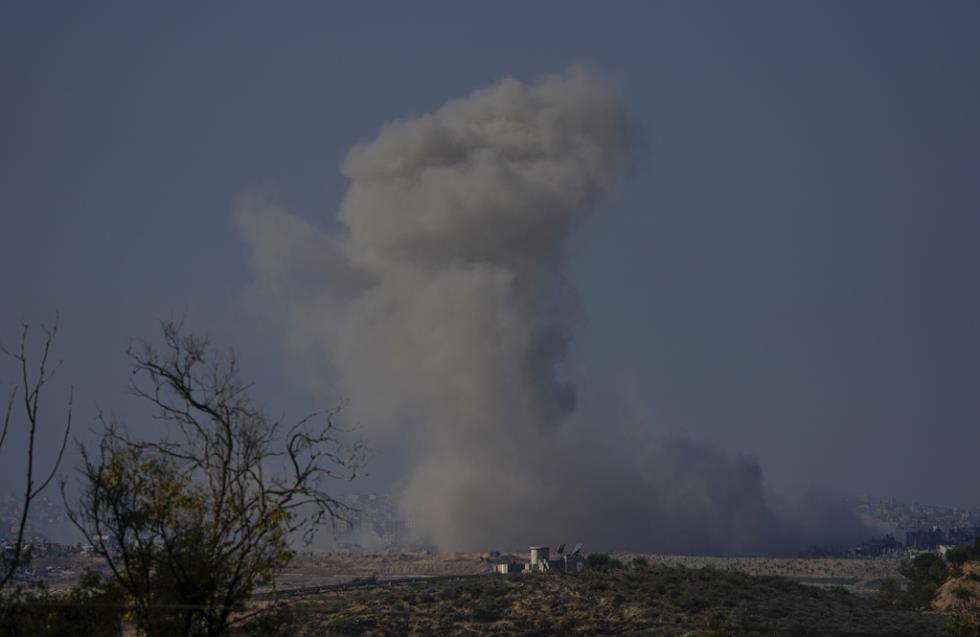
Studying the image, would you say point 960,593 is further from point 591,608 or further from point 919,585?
point 591,608

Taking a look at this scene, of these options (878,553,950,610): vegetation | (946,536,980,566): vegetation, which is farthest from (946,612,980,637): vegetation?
(946,536,980,566): vegetation

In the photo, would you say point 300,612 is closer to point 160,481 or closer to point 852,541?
point 160,481

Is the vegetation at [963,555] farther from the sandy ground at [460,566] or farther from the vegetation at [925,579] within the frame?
the sandy ground at [460,566]

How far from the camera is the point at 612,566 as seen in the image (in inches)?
2306

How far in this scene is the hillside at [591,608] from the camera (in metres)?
41.1

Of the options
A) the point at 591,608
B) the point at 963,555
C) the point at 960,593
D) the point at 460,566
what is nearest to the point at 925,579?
the point at 963,555

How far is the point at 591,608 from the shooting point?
4412 cm

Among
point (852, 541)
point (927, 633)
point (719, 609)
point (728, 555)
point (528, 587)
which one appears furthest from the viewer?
point (852, 541)

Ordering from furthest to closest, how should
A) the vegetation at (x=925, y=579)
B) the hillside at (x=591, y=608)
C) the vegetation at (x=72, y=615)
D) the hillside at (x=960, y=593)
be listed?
1. the vegetation at (x=925, y=579)
2. the hillside at (x=960, y=593)
3. the hillside at (x=591, y=608)
4. the vegetation at (x=72, y=615)

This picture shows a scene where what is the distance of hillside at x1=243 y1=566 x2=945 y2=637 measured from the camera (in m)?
41.1

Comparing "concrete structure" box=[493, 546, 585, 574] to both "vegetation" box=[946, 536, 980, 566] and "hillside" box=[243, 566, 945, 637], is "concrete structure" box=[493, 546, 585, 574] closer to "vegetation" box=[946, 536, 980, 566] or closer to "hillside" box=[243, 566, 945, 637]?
"hillside" box=[243, 566, 945, 637]

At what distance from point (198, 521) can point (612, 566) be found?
1665 inches

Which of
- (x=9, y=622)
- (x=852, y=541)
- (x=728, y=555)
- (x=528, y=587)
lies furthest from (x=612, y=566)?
(x=852, y=541)

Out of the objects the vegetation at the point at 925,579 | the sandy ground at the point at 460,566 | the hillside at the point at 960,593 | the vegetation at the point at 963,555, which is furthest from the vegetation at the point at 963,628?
the vegetation at the point at 963,555
